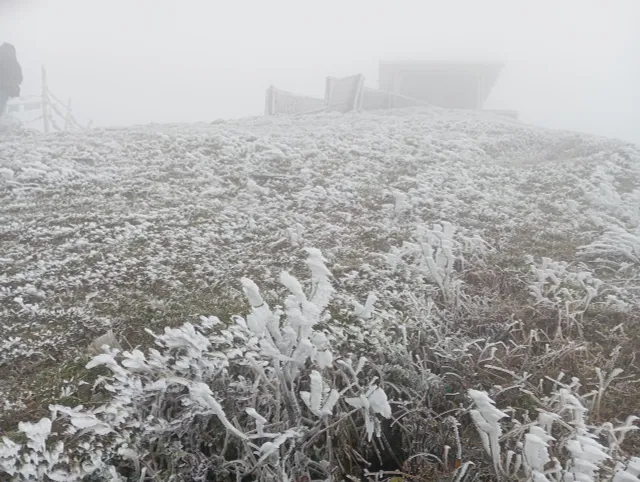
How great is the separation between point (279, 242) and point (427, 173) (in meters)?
3.24

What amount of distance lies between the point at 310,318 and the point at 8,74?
14.2m

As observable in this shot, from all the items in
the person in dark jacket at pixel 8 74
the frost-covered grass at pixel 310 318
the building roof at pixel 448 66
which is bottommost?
the frost-covered grass at pixel 310 318

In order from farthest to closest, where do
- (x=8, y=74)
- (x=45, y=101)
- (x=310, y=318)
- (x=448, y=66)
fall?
1. (x=448, y=66)
2. (x=45, y=101)
3. (x=8, y=74)
4. (x=310, y=318)

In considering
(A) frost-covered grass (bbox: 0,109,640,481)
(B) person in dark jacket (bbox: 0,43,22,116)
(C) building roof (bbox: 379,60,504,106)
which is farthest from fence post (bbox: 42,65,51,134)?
(C) building roof (bbox: 379,60,504,106)

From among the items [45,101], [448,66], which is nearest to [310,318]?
[45,101]

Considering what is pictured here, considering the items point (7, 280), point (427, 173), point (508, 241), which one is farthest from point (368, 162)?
point (7, 280)

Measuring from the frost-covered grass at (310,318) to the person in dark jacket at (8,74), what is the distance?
732cm

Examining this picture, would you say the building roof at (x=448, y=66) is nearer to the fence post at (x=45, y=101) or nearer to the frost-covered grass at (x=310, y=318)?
the fence post at (x=45, y=101)

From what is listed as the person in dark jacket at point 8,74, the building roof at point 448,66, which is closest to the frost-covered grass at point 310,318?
the person in dark jacket at point 8,74

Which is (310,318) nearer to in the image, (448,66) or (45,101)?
(45,101)

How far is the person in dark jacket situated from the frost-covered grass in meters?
7.32

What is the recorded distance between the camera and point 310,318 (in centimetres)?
236

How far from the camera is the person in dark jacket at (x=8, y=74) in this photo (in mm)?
12531

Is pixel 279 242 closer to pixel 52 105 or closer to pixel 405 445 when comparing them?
pixel 405 445
